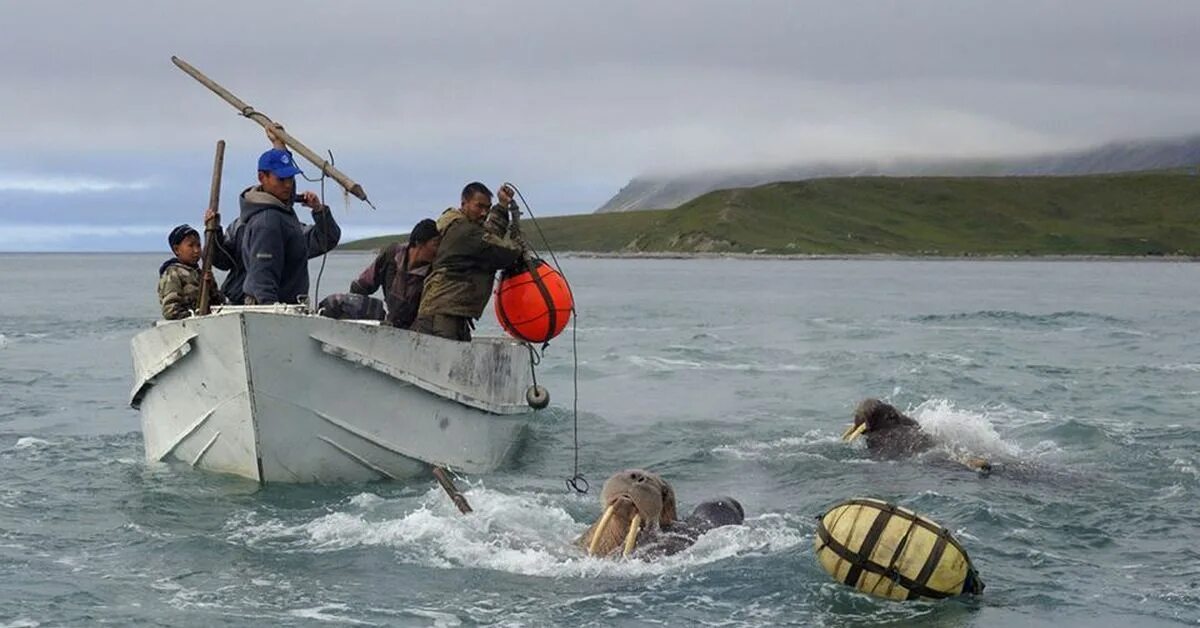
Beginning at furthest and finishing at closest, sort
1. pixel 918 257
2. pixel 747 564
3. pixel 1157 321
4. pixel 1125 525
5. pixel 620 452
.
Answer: pixel 918 257 < pixel 1157 321 < pixel 620 452 < pixel 1125 525 < pixel 747 564

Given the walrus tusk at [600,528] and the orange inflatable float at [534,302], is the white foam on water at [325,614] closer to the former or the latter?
the walrus tusk at [600,528]

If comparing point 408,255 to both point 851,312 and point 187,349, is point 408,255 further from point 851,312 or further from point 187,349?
point 851,312

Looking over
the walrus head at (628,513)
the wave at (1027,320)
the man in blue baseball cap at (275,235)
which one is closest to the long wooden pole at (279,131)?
the man in blue baseball cap at (275,235)

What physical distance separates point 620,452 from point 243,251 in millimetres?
6003

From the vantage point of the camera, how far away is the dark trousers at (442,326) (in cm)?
1569

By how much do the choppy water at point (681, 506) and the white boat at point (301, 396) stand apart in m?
0.33

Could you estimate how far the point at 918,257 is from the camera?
170 metres

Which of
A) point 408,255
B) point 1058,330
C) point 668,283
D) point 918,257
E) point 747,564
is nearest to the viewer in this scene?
point 747,564

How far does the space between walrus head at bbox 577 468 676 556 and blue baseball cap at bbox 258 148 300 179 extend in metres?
4.94

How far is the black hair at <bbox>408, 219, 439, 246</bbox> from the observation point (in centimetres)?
1603

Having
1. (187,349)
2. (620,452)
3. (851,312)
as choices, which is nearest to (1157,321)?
(851,312)

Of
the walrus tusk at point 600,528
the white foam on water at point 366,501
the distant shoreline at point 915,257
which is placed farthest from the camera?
the distant shoreline at point 915,257

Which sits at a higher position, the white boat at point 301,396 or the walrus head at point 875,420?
the white boat at point 301,396

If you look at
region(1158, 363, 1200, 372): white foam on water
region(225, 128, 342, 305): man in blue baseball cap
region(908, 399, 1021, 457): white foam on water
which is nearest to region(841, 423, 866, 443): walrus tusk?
region(908, 399, 1021, 457): white foam on water
